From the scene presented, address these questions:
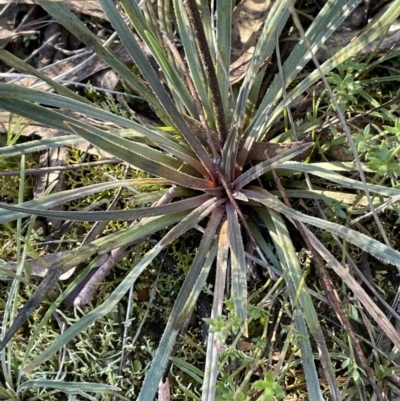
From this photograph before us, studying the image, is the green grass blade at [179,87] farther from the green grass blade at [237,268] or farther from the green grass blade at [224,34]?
the green grass blade at [237,268]

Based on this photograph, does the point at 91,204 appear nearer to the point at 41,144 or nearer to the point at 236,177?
the point at 41,144

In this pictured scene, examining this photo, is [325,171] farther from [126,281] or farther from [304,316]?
[126,281]

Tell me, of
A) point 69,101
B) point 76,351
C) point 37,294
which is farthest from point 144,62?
point 76,351

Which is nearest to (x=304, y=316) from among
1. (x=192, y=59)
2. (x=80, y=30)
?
(x=192, y=59)

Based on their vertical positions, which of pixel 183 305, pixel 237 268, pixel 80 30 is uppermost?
pixel 80 30

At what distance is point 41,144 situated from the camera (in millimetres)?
1125

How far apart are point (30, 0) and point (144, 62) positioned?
2.20ft

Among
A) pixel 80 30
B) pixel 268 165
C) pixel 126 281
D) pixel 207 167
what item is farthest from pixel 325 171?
pixel 80 30

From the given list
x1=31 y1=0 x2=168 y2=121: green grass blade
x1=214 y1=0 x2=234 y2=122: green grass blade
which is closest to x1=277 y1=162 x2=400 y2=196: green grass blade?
x1=214 y1=0 x2=234 y2=122: green grass blade

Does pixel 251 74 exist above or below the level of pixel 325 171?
above

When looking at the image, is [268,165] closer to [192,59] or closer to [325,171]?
[325,171]

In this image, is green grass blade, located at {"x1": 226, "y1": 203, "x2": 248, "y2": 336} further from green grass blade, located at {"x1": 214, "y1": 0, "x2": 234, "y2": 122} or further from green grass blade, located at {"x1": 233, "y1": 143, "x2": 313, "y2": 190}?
green grass blade, located at {"x1": 214, "y1": 0, "x2": 234, "y2": 122}

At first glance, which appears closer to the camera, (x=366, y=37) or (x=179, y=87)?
(x=366, y=37)

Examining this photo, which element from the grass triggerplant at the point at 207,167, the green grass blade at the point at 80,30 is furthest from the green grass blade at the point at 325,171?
the green grass blade at the point at 80,30
